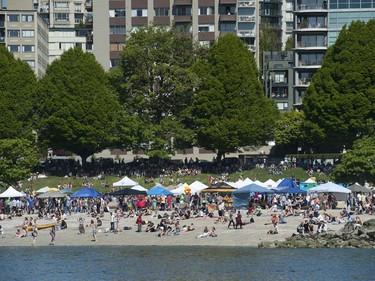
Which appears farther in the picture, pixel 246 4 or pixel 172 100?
pixel 246 4

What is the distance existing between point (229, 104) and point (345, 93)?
45.0 feet

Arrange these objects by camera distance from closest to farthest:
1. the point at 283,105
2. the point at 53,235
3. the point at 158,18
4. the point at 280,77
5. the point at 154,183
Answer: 1. the point at 53,235
2. the point at 154,183
3. the point at 158,18
4. the point at 283,105
5. the point at 280,77

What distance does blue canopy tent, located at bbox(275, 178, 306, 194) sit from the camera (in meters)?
111

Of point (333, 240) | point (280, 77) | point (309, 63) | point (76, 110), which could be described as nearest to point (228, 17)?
point (280, 77)

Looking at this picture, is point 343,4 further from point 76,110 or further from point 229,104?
point 76,110

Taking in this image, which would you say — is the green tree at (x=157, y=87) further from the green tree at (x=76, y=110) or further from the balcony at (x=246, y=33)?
the balcony at (x=246, y=33)

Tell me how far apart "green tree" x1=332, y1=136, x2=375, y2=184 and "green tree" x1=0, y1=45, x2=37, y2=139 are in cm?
3844

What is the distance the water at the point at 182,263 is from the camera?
80.9 m

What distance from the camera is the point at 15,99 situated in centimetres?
14175

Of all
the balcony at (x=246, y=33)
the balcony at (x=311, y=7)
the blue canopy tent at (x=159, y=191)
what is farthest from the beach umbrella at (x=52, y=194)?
the balcony at (x=246, y=33)

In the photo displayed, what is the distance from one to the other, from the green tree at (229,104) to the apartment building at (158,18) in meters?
41.3

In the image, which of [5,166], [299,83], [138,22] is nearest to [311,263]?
[5,166]

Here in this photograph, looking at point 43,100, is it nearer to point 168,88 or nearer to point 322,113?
point 168,88

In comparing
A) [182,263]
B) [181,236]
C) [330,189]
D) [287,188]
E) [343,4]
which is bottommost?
[182,263]
